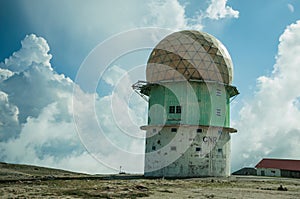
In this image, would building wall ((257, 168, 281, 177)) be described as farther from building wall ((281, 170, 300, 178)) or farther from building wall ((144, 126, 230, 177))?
building wall ((144, 126, 230, 177))

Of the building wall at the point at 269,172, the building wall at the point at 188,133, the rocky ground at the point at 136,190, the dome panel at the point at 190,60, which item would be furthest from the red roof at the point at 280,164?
the rocky ground at the point at 136,190

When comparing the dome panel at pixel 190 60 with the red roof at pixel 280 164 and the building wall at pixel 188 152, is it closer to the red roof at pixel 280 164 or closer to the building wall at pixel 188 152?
the building wall at pixel 188 152

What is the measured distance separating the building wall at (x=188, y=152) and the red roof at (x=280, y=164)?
1741 cm

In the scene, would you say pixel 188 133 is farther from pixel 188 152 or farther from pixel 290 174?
pixel 290 174

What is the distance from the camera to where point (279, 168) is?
4222cm

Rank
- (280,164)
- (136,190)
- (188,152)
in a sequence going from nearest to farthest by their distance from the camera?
1. (136,190)
2. (188,152)
3. (280,164)

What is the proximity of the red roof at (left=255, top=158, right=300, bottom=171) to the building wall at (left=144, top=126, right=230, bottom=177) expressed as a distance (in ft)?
57.1

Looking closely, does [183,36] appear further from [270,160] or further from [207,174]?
[270,160]

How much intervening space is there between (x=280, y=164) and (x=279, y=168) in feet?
3.63

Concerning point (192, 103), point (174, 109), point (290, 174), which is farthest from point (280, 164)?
point (174, 109)

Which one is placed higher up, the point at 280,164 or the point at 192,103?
the point at 192,103

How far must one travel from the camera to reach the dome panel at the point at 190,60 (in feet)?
92.4

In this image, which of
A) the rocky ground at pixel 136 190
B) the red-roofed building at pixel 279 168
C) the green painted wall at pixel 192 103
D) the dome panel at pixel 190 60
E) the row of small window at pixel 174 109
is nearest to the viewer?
the rocky ground at pixel 136 190

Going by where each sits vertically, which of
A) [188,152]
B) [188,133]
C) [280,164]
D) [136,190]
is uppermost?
[188,133]
